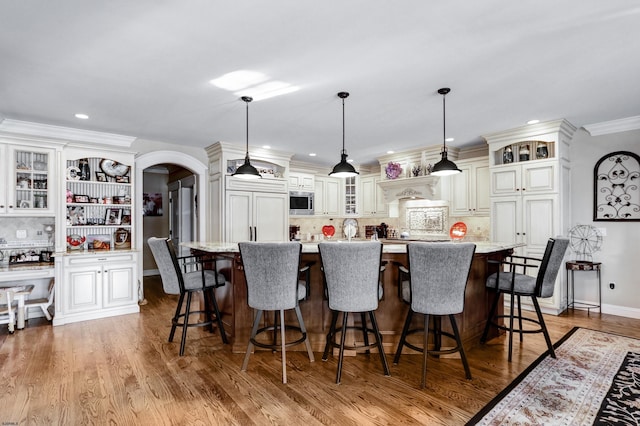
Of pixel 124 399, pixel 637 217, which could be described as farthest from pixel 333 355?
pixel 637 217

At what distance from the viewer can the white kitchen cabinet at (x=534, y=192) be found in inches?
174

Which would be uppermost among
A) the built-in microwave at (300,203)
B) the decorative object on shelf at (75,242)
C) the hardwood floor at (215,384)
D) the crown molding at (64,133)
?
the crown molding at (64,133)

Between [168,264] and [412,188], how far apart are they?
4.32 m

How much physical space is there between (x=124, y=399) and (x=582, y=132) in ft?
19.3

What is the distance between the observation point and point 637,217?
13.9 feet

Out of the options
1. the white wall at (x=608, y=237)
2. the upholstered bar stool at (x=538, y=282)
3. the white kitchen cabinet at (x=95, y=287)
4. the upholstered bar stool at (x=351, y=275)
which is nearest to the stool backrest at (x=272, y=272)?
the upholstered bar stool at (x=351, y=275)

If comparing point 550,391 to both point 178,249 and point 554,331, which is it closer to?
point 554,331

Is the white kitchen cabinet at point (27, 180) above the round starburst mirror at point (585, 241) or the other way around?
above

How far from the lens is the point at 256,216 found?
5.74 meters

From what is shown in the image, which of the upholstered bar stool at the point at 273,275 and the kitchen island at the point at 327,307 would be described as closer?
the upholstered bar stool at the point at 273,275

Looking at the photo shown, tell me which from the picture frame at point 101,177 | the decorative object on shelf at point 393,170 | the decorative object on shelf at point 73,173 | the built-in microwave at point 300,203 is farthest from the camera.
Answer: the built-in microwave at point 300,203

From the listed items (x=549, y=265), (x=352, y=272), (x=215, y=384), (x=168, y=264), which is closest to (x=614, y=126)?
(x=549, y=265)

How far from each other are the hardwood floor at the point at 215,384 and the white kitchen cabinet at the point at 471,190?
2286 mm

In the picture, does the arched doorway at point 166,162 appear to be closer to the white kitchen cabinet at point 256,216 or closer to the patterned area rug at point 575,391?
the white kitchen cabinet at point 256,216
